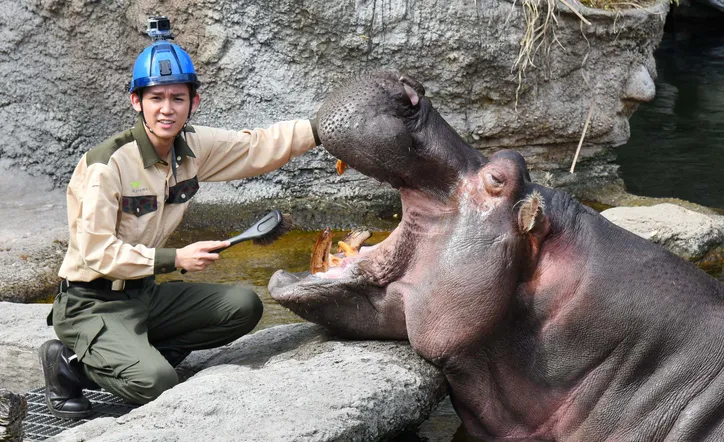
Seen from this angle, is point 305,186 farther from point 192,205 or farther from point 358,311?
point 358,311

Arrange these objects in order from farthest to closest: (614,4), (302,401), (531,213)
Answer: (614,4) → (531,213) → (302,401)

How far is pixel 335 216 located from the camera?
6961mm

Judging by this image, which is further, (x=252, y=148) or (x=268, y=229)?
(x=252, y=148)

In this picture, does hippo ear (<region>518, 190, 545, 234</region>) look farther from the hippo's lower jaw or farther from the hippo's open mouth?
the hippo's lower jaw

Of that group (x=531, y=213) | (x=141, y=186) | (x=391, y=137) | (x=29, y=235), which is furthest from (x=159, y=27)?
(x=29, y=235)

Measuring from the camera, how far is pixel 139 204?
156 inches

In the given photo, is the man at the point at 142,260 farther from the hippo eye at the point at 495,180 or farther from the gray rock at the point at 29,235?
the gray rock at the point at 29,235

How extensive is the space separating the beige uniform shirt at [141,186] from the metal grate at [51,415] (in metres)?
0.51

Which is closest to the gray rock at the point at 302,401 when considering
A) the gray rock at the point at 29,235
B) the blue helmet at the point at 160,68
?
the blue helmet at the point at 160,68

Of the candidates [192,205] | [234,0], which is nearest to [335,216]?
[192,205]

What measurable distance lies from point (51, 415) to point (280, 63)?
3.56m

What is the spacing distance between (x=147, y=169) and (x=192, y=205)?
114 inches

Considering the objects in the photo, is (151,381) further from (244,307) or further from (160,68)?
(160,68)

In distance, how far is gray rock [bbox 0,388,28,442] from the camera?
296cm
